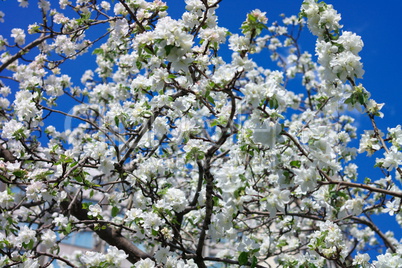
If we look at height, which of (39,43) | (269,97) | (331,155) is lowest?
(331,155)

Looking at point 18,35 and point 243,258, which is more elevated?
point 18,35

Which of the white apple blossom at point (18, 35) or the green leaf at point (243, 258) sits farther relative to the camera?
the white apple blossom at point (18, 35)

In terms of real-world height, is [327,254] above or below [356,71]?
below

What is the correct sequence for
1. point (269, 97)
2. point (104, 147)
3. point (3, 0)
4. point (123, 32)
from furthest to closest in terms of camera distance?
point (3, 0), point (123, 32), point (104, 147), point (269, 97)

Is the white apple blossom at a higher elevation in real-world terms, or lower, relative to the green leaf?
higher

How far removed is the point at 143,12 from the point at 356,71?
156 centimetres

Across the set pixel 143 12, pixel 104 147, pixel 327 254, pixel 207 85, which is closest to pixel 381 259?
pixel 327 254

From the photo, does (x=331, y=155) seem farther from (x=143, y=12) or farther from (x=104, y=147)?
(x=143, y=12)

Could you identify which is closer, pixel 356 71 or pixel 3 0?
pixel 356 71

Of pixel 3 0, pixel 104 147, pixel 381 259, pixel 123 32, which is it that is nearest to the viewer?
pixel 381 259

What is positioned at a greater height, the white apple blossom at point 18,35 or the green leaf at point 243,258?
the white apple blossom at point 18,35

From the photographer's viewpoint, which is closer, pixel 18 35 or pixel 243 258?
pixel 243 258

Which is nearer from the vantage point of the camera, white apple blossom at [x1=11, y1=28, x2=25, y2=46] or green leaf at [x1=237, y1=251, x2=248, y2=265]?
green leaf at [x1=237, y1=251, x2=248, y2=265]

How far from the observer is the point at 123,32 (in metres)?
2.93
